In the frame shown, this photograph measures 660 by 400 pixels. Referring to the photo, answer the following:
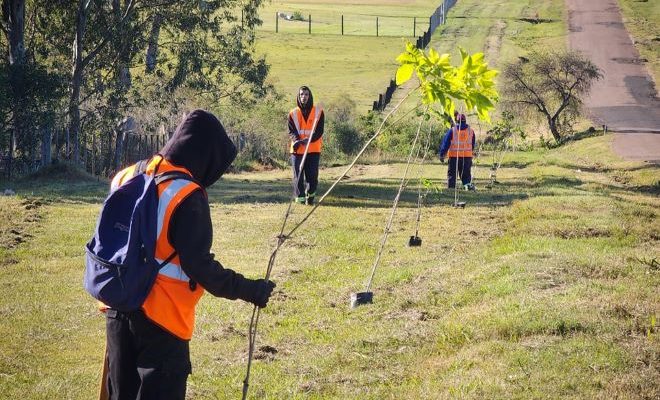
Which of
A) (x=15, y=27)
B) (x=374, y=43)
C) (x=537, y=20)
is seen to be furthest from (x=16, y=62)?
(x=537, y=20)

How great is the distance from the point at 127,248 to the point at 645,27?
75085 mm

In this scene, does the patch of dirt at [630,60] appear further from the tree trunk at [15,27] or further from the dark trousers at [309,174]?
the dark trousers at [309,174]

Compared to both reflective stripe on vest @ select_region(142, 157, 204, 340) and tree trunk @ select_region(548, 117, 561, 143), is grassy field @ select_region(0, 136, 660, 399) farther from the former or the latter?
tree trunk @ select_region(548, 117, 561, 143)

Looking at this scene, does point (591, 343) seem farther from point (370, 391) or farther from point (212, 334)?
point (212, 334)

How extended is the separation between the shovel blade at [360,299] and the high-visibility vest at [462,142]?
37.7ft

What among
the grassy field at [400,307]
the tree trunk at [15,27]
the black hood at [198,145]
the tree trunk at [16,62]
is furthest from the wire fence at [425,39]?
the black hood at [198,145]

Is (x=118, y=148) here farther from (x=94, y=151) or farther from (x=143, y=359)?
(x=143, y=359)

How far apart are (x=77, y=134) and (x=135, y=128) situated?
22.8 feet

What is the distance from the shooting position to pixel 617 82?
58.4m

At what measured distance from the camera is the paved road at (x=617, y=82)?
38312mm

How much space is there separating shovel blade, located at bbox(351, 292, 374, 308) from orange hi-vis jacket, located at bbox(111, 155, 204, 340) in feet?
16.7

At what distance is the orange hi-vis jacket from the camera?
16.8 ft

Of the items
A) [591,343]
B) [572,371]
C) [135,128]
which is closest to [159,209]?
[572,371]

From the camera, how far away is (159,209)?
5121 millimetres
